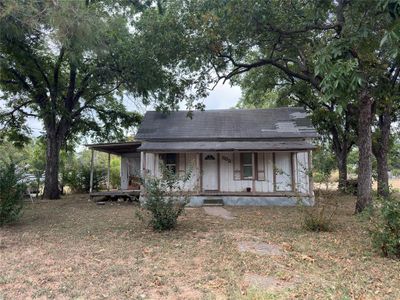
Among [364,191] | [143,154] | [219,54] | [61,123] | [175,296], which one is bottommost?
[175,296]

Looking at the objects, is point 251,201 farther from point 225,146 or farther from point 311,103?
point 311,103

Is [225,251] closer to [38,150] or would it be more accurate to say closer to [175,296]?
[175,296]

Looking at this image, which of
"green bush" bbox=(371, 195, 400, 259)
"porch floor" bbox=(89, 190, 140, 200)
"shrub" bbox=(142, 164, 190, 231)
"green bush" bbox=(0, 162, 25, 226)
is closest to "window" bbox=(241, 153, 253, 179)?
"porch floor" bbox=(89, 190, 140, 200)

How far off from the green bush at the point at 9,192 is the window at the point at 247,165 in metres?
9.07

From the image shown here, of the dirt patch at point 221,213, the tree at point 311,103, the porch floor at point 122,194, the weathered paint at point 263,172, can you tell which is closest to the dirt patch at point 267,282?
the dirt patch at point 221,213

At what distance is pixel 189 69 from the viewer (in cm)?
1100

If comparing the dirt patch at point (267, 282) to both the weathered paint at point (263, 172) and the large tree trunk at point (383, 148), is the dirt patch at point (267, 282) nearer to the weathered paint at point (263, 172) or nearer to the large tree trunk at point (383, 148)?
the weathered paint at point (263, 172)

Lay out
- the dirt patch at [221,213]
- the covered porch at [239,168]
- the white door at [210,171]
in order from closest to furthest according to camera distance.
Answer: the dirt patch at [221,213], the covered porch at [239,168], the white door at [210,171]

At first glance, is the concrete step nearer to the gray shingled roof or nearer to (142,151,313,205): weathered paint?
(142,151,313,205): weathered paint

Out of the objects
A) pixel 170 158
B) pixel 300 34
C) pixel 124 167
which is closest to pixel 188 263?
pixel 300 34

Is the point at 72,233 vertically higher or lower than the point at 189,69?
lower

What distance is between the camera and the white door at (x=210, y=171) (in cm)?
1480

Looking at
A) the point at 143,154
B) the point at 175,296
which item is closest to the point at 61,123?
the point at 143,154

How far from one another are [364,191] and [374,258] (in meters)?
4.91
